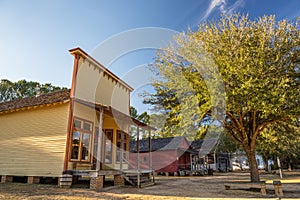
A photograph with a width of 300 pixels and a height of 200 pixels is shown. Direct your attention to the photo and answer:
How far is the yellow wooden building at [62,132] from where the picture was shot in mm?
9781

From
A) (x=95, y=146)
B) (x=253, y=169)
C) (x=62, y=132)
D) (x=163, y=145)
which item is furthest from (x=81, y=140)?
(x=163, y=145)

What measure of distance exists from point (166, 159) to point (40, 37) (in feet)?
65.5

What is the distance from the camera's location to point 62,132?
396 inches

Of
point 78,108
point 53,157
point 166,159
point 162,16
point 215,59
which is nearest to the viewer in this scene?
point 53,157

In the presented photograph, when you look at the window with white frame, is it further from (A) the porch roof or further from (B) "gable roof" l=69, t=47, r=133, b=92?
(B) "gable roof" l=69, t=47, r=133, b=92

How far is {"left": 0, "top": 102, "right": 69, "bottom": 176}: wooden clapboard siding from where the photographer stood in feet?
32.5

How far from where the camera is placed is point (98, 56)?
43.8 feet

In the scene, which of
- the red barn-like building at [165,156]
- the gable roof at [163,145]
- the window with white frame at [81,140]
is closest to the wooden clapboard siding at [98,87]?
the window with white frame at [81,140]

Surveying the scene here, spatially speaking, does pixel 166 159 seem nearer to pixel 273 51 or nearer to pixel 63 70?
pixel 63 70

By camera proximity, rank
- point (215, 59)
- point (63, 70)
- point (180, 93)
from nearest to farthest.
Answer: point (215, 59)
point (180, 93)
point (63, 70)

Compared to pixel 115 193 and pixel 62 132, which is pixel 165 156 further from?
pixel 115 193

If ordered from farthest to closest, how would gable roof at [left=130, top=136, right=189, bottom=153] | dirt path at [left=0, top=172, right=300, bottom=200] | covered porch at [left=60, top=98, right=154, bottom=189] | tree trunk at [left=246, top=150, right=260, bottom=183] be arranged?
gable roof at [left=130, top=136, right=189, bottom=153]
tree trunk at [left=246, top=150, right=260, bottom=183]
covered porch at [left=60, top=98, right=154, bottom=189]
dirt path at [left=0, top=172, right=300, bottom=200]

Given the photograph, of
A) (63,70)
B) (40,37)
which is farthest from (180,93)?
(40,37)

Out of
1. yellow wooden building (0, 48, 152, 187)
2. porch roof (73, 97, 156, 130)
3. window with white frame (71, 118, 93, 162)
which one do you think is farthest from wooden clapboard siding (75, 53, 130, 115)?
window with white frame (71, 118, 93, 162)
